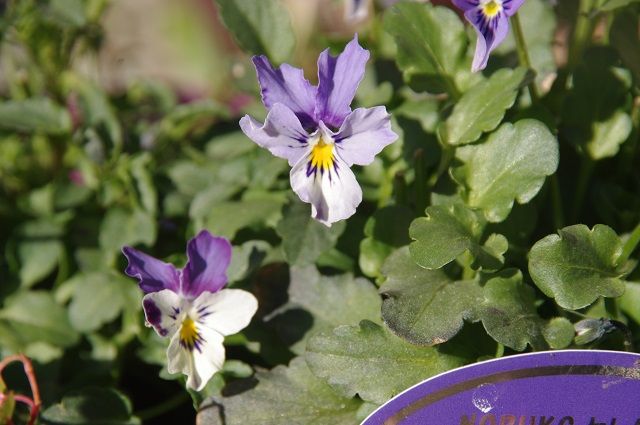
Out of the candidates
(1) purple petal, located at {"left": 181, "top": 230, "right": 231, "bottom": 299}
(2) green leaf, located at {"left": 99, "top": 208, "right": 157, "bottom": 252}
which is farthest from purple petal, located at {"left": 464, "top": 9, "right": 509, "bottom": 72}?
(2) green leaf, located at {"left": 99, "top": 208, "right": 157, "bottom": 252}

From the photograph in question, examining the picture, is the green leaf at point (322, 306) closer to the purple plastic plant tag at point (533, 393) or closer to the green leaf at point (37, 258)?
the purple plastic plant tag at point (533, 393)

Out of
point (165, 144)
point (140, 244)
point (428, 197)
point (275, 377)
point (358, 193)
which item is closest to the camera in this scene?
point (358, 193)

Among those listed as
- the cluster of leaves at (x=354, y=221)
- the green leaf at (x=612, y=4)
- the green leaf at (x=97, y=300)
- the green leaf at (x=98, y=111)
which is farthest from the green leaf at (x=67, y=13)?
the green leaf at (x=612, y=4)

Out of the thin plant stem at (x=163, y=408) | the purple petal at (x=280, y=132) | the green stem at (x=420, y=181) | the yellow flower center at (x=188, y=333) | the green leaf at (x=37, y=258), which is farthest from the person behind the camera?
the green leaf at (x=37, y=258)

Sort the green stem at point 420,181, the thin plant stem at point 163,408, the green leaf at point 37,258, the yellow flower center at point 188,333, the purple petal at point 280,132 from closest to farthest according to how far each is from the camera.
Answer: the purple petal at point 280,132 < the yellow flower center at point 188,333 < the green stem at point 420,181 < the thin plant stem at point 163,408 < the green leaf at point 37,258

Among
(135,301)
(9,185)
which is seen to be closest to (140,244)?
(135,301)

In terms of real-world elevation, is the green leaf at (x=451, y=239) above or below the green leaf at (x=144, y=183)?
above

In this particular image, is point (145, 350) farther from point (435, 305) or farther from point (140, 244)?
point (435, 305)

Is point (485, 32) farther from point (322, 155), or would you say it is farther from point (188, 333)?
point (188, 333)
